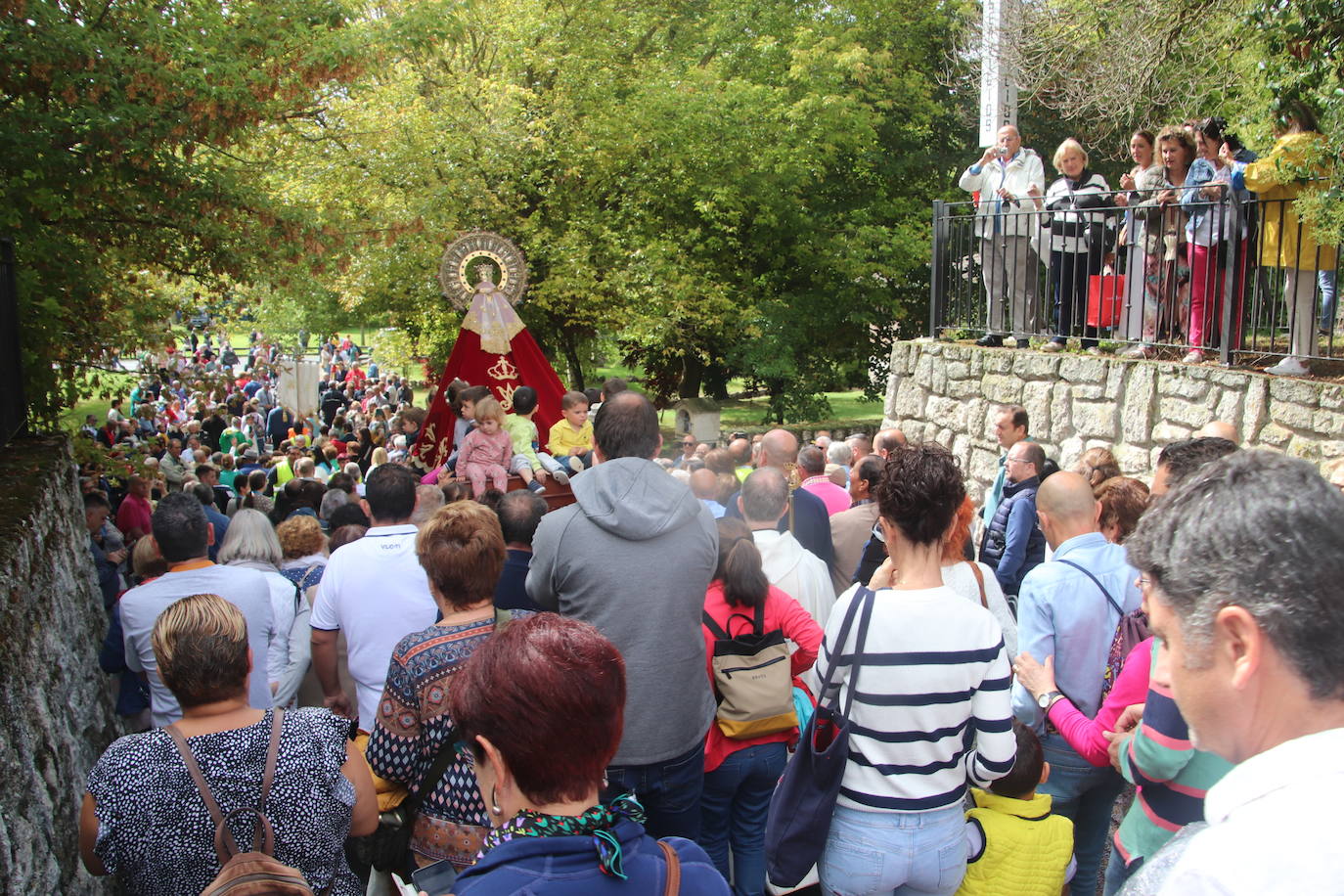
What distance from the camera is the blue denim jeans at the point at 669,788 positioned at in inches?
127

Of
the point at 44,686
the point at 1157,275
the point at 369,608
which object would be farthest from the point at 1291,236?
the point at 44,686

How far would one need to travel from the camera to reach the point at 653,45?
20094 millimetres

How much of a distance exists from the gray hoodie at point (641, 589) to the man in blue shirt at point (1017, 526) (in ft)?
7.60

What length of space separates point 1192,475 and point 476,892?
120cm

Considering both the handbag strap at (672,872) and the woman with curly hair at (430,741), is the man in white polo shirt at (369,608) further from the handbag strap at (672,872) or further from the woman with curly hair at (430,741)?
the handbag strap at (672,872)

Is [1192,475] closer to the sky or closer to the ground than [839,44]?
closer to the ground

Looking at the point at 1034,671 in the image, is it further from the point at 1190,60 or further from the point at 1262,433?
the point at 1190,60

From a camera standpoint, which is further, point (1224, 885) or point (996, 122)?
point (996, 122)

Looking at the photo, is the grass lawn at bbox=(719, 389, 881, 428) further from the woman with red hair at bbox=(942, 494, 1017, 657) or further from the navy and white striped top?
the navy and white striped top

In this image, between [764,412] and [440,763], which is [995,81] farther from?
[764,412]

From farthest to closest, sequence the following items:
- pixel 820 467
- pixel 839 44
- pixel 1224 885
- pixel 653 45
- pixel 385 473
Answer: pixel 653 45 → pixel 839 44 → pixel 820 467 → pixel 385 473 → pixel 1224 885

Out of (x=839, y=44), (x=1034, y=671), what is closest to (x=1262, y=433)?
(x=1034, y=671)

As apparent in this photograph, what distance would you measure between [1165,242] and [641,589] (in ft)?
20.4

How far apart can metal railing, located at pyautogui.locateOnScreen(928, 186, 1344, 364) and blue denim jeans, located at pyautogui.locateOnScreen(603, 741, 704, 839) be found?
5126 millimetres
